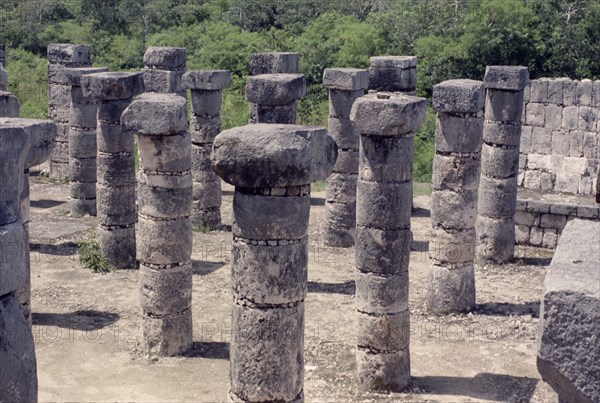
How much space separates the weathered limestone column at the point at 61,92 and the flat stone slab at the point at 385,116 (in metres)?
13.7

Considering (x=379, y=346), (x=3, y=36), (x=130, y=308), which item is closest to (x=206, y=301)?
(x=130, y=308)

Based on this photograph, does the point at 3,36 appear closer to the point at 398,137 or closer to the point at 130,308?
the point at 130,308

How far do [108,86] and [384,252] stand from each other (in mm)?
6882

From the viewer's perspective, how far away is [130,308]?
14984mm

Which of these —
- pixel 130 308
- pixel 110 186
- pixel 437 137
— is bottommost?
pixel 130 308

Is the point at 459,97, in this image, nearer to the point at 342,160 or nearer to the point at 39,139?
the point at 342,160

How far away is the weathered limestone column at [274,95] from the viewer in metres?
16.7

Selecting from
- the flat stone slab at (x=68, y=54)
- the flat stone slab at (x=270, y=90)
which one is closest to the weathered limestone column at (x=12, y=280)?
the flat stone slab at (x=270, y=90)

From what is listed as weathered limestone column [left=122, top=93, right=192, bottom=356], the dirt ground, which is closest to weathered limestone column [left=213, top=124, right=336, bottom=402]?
the dirt ground

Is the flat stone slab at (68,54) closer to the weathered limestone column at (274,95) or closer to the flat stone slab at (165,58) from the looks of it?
the flat stone slab at (165,58)

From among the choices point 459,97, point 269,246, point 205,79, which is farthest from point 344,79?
point 269,246

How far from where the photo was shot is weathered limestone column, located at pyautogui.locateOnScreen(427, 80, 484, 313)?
14182 mm

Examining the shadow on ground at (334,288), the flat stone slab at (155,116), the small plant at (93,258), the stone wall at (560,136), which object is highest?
the flat stone slab at (155,116)

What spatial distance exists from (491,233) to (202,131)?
6.36m
